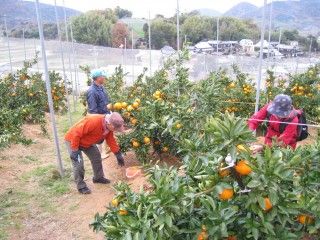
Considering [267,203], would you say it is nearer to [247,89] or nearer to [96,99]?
[96,99]

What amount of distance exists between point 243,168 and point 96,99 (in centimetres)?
343

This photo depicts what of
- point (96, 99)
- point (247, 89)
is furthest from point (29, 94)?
point (247, 89)

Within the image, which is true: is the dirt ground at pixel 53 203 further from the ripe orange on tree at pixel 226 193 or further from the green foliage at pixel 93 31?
the green foliage at pixel 93 31

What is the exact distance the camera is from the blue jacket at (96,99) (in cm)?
468

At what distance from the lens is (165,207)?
62.3 inches

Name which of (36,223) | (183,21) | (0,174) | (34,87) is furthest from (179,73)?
(183,21)

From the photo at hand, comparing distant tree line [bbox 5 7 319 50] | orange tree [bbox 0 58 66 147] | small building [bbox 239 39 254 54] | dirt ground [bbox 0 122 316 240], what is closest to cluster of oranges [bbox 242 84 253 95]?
dirt ground [bbox 0 122 316 240]

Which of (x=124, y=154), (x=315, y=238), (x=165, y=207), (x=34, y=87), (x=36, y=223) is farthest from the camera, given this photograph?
(x=34, y=87)

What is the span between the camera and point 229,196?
5.19 ft

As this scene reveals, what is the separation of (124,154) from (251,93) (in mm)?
2914

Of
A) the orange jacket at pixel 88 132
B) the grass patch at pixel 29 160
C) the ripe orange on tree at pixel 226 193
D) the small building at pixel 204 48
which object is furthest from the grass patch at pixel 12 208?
the small building at pixel 204 48

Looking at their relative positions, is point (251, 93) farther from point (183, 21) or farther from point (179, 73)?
point (183, 21)

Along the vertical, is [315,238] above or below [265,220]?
below

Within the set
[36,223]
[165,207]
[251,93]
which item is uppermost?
[165,207]
